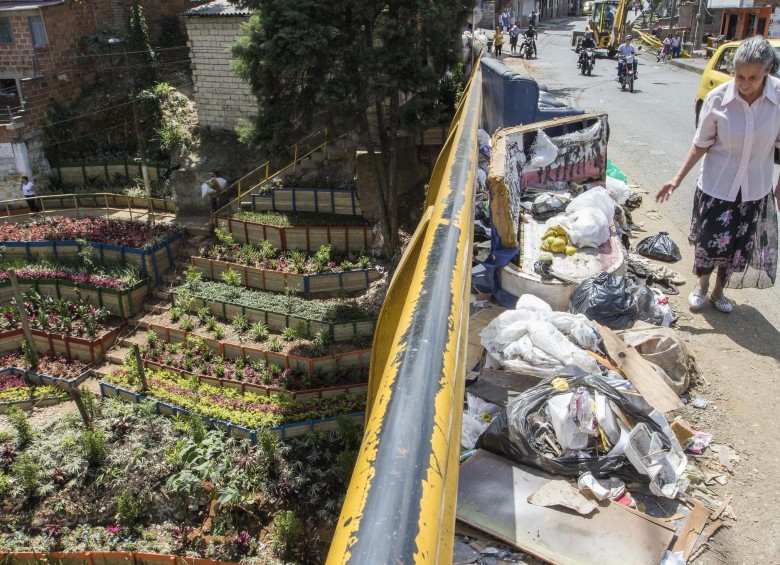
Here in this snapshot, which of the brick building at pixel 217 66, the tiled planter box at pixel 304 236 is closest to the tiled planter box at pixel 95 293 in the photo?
the tiled planter box at pixel 304 236

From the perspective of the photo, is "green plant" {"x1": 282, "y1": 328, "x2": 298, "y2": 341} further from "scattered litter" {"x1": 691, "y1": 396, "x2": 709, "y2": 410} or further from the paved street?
"scattered litter" {"x1": 691, "y1": 396, "x2": 709, "y2": 410}

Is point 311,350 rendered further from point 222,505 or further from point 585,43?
point 585,43

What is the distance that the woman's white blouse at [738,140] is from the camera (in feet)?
13.2

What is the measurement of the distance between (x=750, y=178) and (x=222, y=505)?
7543 mm

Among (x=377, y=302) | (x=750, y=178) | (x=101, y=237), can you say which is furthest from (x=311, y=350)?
(x=750, y=178)

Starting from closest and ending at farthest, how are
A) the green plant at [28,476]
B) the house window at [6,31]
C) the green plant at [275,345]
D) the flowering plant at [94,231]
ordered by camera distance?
the green plant at [28,476]
the green plant at [275,345]
the flowering plant at [94,231]
the house window at [6,31]

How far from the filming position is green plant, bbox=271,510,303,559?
8.02 m

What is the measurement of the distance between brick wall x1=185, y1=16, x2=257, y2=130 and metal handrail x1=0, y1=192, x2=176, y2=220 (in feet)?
9.41

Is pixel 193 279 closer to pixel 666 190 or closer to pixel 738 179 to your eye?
pixel 666 190

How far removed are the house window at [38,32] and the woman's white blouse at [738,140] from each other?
70.3 ft

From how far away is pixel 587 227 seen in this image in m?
5.46

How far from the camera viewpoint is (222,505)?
874 cm

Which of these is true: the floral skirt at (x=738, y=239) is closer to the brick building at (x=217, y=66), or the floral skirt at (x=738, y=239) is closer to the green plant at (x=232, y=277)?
the green plant at (x=232, y=277)

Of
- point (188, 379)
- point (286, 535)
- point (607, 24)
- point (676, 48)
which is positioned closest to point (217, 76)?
point (188, 379)
